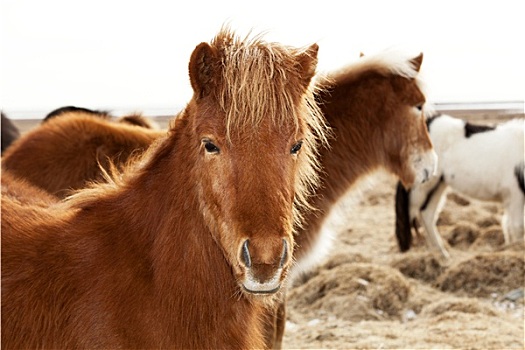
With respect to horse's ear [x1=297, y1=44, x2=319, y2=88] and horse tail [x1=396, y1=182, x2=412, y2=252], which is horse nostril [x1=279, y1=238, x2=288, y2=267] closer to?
horse's ear [x1=297, y1=44, x2=319, y2=88]

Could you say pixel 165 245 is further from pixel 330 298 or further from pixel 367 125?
pixel 330 298

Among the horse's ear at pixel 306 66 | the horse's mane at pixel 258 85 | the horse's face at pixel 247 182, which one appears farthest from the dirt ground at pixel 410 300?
the horse's face at pixel 247 182

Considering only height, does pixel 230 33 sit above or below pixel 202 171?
above

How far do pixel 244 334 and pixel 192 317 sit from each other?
0.84ft

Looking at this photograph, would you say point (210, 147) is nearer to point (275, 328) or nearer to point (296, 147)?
point (296, 147)

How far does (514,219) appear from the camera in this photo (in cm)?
893

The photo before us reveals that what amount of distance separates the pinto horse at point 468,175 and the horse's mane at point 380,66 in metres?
4.15

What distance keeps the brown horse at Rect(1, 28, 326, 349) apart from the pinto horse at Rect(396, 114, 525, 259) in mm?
6649

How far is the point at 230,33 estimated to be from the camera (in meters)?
2.75

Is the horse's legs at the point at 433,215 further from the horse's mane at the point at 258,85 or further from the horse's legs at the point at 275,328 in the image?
the horse's mane at the point at 258,85

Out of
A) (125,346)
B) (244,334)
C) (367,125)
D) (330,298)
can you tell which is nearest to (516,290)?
(330,298)

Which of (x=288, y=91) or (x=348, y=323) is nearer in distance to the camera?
(x=288, y=91)

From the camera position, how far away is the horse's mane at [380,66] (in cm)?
520

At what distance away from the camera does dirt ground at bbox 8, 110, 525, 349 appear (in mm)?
5449
